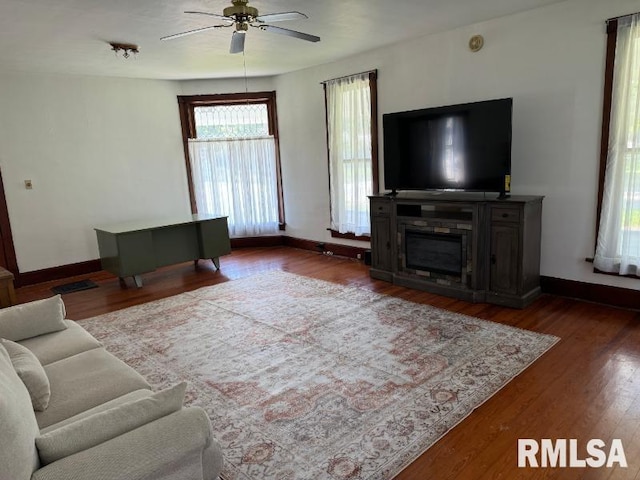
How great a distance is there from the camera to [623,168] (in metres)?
3.57

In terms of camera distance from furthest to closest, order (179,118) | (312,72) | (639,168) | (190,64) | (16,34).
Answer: (179,118) < (312,72) < (190,64) < (16,34) < (639,168)

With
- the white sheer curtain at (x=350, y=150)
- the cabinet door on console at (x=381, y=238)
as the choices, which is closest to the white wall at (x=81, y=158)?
the white sheer curtain at (x=350, y=150)

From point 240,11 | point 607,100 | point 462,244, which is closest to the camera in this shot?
point 240,11

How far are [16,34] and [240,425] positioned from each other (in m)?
3.89

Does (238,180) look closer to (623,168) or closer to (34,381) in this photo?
(623,168)

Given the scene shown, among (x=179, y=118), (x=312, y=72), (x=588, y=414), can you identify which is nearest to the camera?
(x=588, y=414)

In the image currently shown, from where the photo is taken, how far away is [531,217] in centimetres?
385

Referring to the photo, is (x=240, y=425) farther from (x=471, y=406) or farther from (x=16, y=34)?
(x=16, y=34)

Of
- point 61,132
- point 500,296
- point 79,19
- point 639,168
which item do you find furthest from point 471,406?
point 61,132

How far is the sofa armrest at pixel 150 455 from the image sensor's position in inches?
52.3

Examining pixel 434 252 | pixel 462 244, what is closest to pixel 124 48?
pixel 434 252

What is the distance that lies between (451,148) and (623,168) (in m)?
1.42

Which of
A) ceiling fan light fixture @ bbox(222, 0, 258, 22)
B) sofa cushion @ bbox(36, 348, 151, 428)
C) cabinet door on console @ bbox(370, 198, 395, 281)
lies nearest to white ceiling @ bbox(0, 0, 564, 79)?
ceiling fan light fixture @ bbox(222, 0, 258, 22)

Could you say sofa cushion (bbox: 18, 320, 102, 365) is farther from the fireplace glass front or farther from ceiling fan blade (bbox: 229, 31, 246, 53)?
the fireplace glass front
